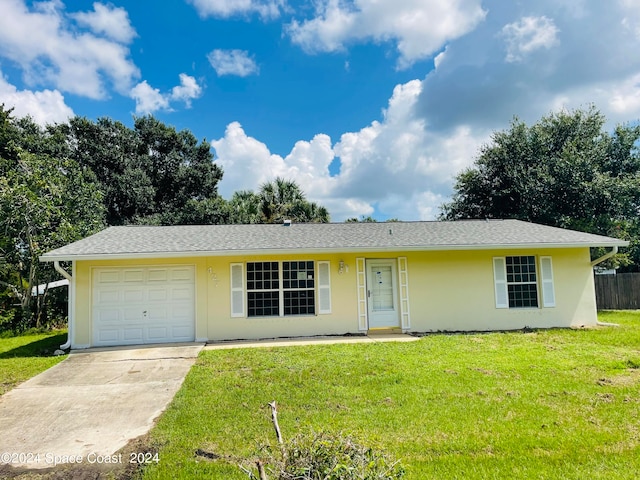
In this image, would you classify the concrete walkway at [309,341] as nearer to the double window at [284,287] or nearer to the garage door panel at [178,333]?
the double window at [284,287]

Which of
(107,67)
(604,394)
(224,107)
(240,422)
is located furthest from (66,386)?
(224,107)

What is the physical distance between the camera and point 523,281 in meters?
11.2

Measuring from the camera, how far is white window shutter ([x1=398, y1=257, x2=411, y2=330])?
424 inches

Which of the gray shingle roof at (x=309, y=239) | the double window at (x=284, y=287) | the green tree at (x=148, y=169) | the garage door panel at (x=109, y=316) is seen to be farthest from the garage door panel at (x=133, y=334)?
the green tree at (x=148, y=169)

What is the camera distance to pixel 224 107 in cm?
1678

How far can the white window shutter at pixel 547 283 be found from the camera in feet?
36.4

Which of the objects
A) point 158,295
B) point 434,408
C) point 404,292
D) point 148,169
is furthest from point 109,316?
point 148,169

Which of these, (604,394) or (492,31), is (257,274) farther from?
(492,31)

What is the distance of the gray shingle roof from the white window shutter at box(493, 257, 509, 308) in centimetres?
71

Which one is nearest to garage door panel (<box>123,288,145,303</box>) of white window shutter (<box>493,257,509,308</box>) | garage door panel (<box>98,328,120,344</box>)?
garage door panel (<box>98,328,120,344</box>)

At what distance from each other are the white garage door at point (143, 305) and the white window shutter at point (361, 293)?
14.6 ft

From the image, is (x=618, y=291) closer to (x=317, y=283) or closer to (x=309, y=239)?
(x=317, y=283)

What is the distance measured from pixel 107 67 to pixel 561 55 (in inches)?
610

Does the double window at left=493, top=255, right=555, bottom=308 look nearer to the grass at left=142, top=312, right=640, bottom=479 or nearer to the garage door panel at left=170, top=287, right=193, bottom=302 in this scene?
the grass at left=142, top=312, right=640, bottom=479
